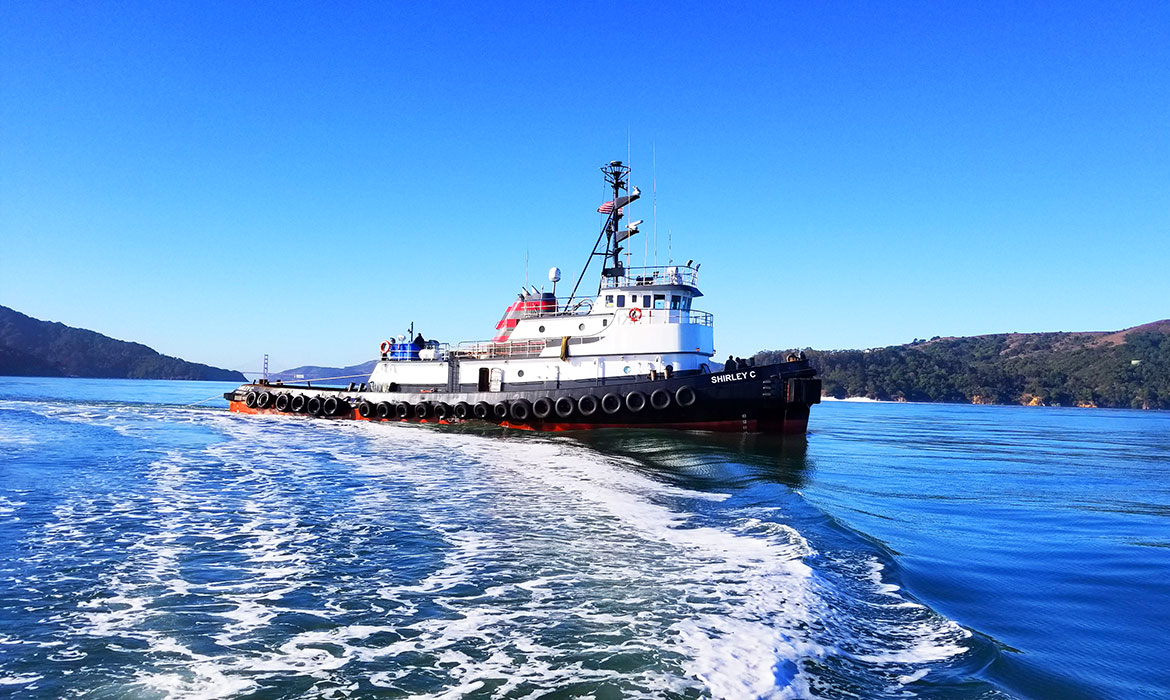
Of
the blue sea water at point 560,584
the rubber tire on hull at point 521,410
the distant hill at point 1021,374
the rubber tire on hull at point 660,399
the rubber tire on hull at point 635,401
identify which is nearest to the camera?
the blue sea water at point 560,584

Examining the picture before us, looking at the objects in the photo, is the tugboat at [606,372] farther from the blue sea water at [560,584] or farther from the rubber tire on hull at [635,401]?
the blue sea water at [560,584]

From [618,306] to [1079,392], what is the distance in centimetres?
11174

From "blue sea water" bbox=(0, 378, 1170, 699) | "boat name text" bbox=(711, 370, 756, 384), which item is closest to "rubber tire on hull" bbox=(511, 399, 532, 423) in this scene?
"boat name text" bbox=(711, 370, 756, 384)

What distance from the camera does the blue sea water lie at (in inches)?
182

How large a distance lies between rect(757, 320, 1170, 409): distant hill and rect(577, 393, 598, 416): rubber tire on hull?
66.0 meters

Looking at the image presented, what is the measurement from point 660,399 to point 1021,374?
118 meters

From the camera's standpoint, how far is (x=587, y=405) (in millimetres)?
24266

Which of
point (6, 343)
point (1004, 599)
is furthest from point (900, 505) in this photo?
point (6, 343)

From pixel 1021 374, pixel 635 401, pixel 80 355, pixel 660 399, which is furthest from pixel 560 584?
pixel 80 355

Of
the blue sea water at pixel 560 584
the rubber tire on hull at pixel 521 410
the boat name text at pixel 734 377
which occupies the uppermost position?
the boat name text at pixel 734 377

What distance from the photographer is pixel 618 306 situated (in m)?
25.2

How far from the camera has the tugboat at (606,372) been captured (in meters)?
23.1

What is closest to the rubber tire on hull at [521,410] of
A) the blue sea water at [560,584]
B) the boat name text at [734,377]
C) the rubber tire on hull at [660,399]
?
the rubber tire on hull at [660,399]

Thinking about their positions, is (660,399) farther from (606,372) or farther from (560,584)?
(560,584)
